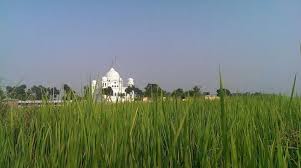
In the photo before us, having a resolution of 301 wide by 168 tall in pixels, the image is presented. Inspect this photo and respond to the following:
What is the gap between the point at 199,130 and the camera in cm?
149

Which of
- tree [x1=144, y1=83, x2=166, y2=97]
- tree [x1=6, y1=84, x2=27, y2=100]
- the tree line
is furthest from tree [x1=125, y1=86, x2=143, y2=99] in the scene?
tree [x1=6, y1=84, x2=27, y2=100]

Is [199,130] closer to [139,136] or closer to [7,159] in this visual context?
[139,136]

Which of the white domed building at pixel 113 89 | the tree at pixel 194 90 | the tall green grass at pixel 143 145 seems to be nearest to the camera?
the tall green grass at pixel 143 145

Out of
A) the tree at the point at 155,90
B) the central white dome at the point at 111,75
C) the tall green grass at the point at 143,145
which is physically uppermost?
the central white dome at the point at 111,75

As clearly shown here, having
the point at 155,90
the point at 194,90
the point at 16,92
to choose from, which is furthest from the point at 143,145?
the point at 16,92

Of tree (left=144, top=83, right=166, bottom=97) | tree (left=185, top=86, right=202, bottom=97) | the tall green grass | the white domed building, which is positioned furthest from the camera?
tree (left=185, top=86, right=202, bottom=97)

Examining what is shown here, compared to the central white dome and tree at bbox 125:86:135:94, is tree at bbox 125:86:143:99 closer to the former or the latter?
tree at bbox 125:86:135:94

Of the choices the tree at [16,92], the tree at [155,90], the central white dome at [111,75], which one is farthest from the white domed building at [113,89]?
the tree at [16,92]

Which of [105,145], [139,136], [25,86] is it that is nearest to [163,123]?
[139,136]

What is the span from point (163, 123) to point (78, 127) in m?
0.36

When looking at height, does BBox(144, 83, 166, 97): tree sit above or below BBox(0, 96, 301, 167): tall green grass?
above

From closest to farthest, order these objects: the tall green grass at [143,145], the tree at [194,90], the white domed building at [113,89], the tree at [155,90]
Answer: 1. the tall green grass at [143,145]
2. the tree at [155,90]
3. the white domed building at [113,89]
4. the tree at [194,90]

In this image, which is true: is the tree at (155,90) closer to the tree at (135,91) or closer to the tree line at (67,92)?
the tree line at (67,92)

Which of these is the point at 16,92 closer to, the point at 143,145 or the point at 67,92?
the point at 67,92
